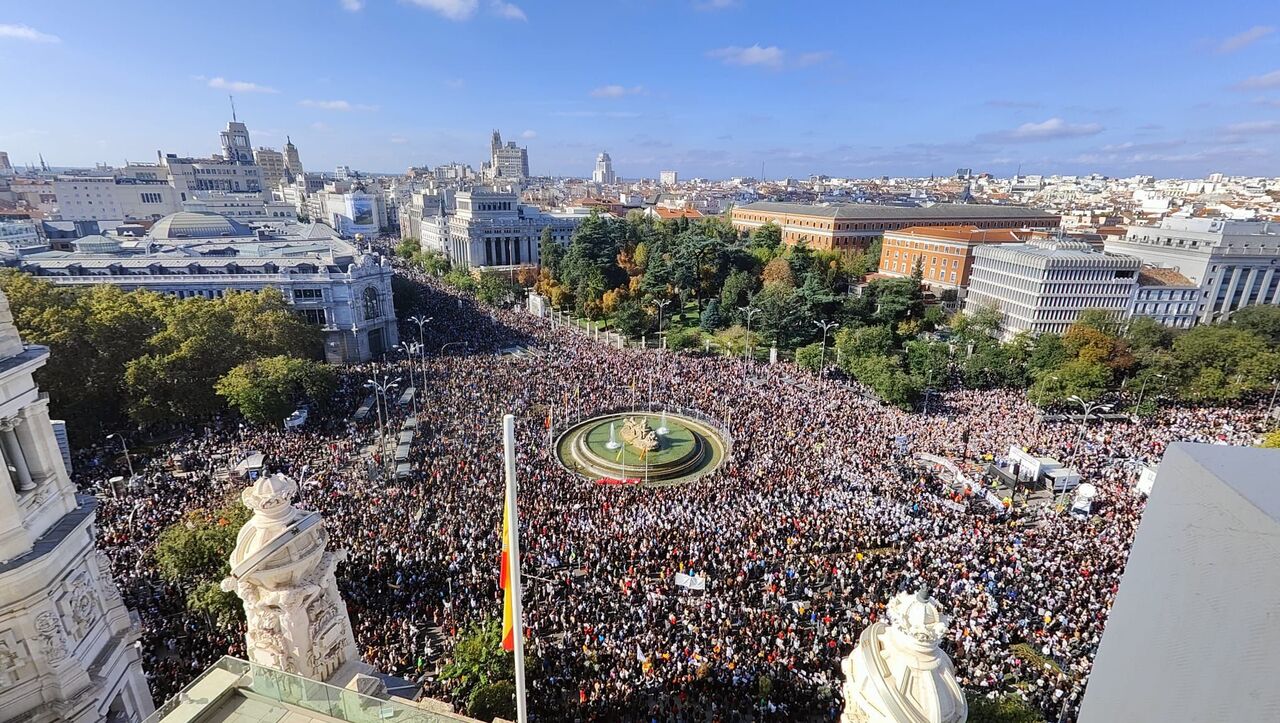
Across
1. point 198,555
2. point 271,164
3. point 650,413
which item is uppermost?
point 271,164

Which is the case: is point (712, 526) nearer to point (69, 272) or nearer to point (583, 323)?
point (583, 323)

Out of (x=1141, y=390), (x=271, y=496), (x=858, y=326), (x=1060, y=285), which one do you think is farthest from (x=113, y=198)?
(x=1141, y=390)

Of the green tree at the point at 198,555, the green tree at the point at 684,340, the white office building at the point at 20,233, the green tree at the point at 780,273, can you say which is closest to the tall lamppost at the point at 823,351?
the green tree at the point at 780,273

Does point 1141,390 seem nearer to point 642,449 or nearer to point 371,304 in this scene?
point 642,449

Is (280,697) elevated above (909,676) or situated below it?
below

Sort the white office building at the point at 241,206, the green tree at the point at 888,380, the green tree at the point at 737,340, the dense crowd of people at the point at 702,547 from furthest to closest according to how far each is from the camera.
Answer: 1. the white office building at the point at 241,206
2. the green tree at the point at 737,340
3. the green tree at the point at 888,380
4. the dense crowd of people at the point at 702,547

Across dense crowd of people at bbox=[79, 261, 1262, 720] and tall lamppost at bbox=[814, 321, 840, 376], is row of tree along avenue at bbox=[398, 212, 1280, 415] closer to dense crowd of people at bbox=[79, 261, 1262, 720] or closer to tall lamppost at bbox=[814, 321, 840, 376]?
tall lamppost at bbox=[814, 321, 840, 376]

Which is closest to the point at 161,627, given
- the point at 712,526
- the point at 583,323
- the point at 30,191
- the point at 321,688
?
the point at 321,688

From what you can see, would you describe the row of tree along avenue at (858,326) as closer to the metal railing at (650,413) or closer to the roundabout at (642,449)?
the metal railing at (650,413)
